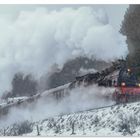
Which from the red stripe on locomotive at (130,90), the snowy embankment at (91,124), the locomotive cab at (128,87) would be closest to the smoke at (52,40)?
the locomotive cab at (128,87)

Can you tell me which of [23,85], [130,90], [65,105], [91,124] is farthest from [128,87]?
[23,85]

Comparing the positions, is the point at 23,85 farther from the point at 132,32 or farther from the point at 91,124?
the point at 132,32

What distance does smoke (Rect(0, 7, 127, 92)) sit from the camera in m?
4.95

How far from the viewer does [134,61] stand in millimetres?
4895

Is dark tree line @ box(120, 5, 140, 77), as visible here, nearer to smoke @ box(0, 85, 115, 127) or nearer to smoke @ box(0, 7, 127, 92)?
smoke @ box(0, 7, 127, 92)

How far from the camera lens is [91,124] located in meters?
4.95

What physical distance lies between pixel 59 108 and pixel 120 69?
623mm

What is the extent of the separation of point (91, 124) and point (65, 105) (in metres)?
0.28

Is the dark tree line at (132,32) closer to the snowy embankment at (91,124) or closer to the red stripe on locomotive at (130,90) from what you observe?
the red stripe on locomotive at (130,90)

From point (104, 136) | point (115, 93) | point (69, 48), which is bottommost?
point (104, 136)

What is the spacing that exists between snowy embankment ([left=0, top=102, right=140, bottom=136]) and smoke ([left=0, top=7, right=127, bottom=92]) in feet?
1.32

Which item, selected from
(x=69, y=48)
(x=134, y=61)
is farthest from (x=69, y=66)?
(x=134, y=61)

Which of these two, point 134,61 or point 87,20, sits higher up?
point 87,20

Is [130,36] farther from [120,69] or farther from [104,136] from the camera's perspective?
[104,136]
